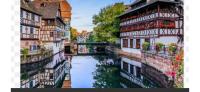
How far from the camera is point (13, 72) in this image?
11.2 ft

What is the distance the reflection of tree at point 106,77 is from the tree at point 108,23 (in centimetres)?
40

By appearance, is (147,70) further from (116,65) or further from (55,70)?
(55,70)

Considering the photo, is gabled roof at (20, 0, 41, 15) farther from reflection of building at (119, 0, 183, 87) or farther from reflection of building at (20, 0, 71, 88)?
reflection of building at (119, 0, 183, 87)

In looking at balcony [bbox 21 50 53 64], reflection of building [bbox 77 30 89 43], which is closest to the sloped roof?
reflection of building [bbox 77 30 89 43]

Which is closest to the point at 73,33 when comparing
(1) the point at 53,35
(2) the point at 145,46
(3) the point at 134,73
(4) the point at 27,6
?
(1) the point at 53,35

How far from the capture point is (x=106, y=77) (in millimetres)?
4211

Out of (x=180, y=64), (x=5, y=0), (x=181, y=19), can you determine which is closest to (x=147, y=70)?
(x=180, y=64)

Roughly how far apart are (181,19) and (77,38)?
1286mm

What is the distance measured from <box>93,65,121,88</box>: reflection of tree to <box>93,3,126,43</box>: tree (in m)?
0.40

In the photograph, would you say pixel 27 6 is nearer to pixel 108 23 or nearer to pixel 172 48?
pixel 108 23

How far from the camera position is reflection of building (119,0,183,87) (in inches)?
142

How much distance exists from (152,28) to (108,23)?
57 centimetres

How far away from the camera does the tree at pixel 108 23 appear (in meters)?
3.75

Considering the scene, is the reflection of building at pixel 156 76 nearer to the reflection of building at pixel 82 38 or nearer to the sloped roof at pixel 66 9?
the reflection of building at pixel 82 38
